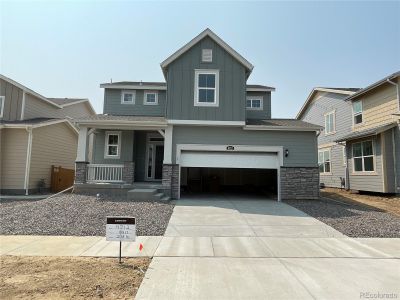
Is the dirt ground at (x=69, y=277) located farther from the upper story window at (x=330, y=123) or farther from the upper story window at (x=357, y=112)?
the upper story window at (x=330, y=123)

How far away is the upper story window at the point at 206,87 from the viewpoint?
14078 millimetres

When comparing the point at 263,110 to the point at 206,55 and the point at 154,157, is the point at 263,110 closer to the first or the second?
the point at 206,55

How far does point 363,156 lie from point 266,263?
14400mm

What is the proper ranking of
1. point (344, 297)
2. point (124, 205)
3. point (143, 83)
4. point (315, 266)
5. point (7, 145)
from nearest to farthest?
point (344, 297)
point (315, 266)
point (124, 205)
point (7, 145)
point (143, 83)

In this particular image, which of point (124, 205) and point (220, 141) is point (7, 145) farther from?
point (220, 141)

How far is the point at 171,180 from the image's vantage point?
13.6 metres

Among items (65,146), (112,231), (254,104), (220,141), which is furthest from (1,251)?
(254,104)

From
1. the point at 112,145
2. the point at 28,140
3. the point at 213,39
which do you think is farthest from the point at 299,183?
the point at 28,140

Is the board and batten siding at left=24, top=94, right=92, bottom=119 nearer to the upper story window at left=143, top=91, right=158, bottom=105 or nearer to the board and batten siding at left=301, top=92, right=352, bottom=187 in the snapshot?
the upper story window at left=143, top=91, right=158, bottom=105

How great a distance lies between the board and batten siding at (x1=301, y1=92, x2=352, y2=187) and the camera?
19562 mm

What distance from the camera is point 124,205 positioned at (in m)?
10.9

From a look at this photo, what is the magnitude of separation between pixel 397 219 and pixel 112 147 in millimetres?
13545

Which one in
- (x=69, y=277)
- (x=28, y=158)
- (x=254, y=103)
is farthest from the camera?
(x=254, y=103)

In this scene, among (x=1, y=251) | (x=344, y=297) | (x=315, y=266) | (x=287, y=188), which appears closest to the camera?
(x=344, y=297)
